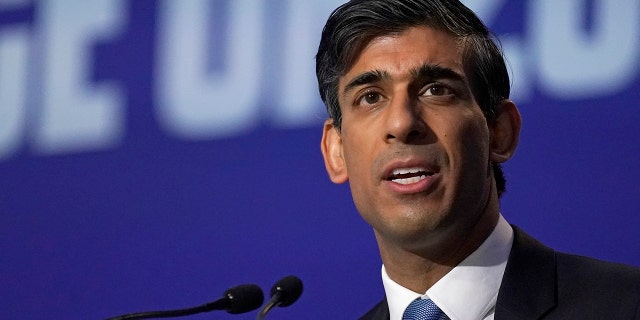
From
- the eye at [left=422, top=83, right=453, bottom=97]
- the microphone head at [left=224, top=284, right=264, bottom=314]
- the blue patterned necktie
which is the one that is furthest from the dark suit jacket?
the microphone head at [left=224, top=284, right=264, bottom=314]

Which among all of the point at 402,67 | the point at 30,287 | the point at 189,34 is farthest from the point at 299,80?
the point at 30,287

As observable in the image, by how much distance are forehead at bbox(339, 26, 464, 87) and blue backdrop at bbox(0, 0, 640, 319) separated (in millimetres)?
553

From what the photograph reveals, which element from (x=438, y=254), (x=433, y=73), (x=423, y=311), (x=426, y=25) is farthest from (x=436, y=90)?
(x=423, y=311)

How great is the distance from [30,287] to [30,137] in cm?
45

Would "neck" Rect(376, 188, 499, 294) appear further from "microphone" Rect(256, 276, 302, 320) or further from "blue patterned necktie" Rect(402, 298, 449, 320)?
"microphone" Rect(256, 276, 302, 320)

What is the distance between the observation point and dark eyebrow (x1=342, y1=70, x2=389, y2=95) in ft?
6.73

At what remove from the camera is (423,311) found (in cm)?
203

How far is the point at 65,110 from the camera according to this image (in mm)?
3189

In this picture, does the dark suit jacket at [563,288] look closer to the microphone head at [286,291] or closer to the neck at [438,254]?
the neck at [438,254]

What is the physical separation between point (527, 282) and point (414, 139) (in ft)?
1.13

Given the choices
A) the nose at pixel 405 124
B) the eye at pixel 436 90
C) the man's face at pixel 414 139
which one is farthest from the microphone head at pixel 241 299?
the eye at pixel 436 90

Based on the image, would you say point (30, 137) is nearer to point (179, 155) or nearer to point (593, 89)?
point (179, 155)

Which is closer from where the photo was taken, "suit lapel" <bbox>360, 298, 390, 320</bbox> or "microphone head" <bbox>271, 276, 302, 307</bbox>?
"microphone head" <bbox>271, 276, 302, 307</bbox>

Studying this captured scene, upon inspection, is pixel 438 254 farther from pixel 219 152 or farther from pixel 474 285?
pixel 219 152
